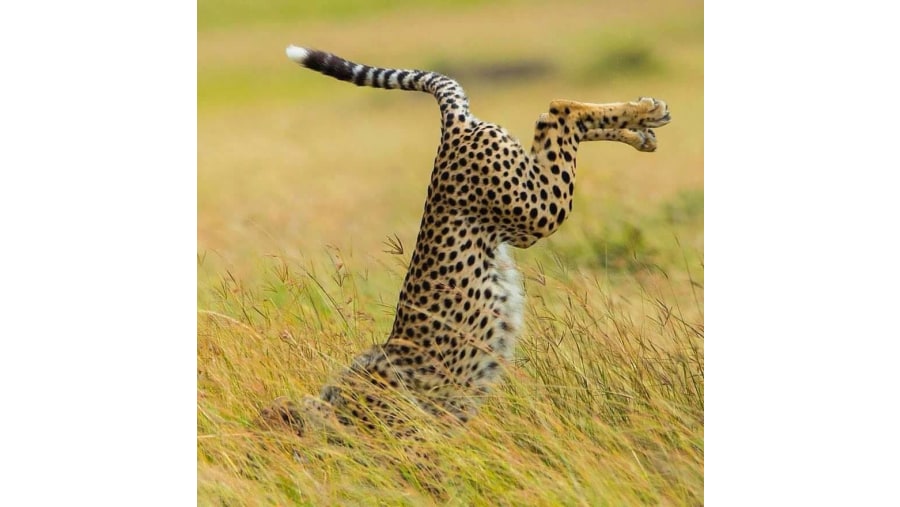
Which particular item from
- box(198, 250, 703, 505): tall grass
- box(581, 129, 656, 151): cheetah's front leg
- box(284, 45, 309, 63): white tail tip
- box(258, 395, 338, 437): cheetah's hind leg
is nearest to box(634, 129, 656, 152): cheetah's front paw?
box(581, 129, 656, 151): cheetah's front leg

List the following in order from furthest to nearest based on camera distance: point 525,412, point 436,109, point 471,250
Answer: point 436,109
point 525,412
point 471,250

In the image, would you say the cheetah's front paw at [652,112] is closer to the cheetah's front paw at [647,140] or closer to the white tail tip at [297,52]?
the cheetah's front paw at [647,140]

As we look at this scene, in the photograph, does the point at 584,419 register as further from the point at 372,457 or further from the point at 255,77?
the point at 255,77

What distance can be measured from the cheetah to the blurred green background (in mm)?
139

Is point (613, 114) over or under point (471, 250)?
over

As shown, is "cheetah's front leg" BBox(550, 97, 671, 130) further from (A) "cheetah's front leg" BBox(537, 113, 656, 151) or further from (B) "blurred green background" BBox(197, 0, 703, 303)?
(B) "blurred green background" BBox(197, 0, 703, 303)

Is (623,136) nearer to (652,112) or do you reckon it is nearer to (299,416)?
(652,112)

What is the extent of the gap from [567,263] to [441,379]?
700mm

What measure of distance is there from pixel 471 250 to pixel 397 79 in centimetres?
65

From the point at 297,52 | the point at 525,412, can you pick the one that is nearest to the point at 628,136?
the point at 525,412

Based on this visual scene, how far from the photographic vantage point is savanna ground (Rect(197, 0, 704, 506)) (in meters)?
4.32

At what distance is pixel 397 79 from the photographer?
4465 millimetres

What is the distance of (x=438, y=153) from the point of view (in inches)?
172

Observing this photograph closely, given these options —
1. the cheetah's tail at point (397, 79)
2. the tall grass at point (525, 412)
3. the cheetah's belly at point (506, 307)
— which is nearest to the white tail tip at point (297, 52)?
the cheetah's tail at point (397, 79)
